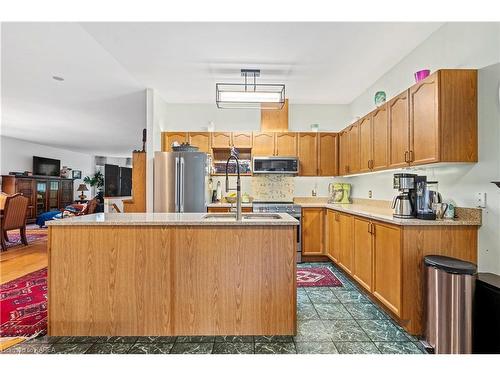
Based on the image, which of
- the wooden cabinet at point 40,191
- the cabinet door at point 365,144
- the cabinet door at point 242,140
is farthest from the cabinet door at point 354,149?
the wooden cabinet at point 40,191

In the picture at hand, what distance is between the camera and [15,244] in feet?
18.0

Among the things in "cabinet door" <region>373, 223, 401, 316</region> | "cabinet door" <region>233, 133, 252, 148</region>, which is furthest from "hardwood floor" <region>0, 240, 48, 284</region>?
"cabinet door" <region>373, 223, 401, 316</region>

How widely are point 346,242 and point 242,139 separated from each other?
2.35m

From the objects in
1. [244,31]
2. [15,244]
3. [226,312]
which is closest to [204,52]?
[244,31]

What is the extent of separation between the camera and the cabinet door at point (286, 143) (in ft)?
15.3

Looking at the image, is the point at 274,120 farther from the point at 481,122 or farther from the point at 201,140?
the point at 481,122

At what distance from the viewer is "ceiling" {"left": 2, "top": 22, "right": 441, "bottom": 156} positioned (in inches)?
105

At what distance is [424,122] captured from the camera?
Answer: 7.74 ft

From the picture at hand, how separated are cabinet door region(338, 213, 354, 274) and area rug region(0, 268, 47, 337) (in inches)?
125

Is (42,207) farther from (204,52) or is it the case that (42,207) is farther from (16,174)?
(204,52)

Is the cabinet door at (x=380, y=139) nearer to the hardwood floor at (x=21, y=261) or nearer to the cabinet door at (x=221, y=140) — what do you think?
the cabinet door at (x=221, y=140)

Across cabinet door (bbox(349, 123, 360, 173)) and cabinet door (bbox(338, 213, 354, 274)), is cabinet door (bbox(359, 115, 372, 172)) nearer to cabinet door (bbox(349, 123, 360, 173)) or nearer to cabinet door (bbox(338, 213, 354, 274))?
cabinet door (bbox(349, 123, 360, 173))

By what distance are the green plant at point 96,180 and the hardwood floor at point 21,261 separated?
6360 millimetres
